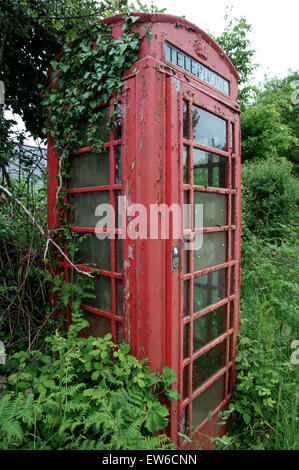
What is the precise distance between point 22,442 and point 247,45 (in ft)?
38.9

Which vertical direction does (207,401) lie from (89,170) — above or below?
below

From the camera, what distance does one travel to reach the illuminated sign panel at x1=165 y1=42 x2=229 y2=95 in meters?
1.99

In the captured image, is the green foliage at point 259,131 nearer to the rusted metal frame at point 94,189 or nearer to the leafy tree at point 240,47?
the leafy tree at point 240,47

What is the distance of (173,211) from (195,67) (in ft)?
4.09

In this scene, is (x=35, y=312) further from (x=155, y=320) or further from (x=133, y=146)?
(x=133, y=146)

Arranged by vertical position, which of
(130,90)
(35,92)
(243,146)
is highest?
(243,146)

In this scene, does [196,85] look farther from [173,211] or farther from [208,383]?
[208,383]

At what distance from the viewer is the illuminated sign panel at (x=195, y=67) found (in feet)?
6.54

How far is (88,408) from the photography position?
172 centimetres

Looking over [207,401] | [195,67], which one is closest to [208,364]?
[207,401]

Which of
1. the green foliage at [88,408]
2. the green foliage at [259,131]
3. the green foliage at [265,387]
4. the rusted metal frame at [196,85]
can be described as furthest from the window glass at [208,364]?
the green foliage at [259,131]

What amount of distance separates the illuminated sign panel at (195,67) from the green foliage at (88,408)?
211 centimetres

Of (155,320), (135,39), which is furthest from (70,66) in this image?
(155,320)

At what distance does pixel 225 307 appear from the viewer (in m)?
2.67
